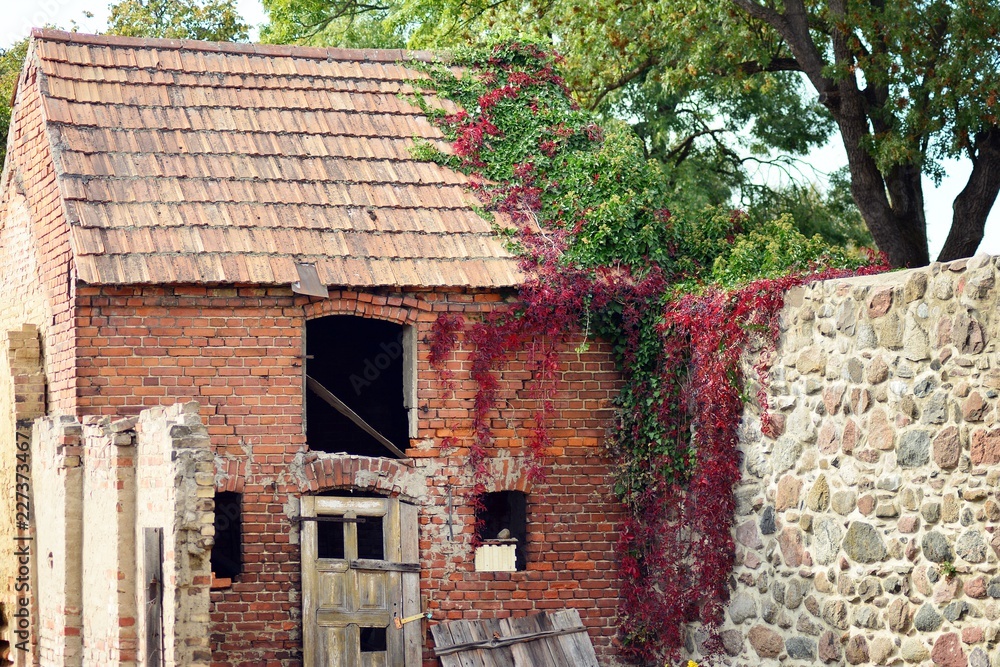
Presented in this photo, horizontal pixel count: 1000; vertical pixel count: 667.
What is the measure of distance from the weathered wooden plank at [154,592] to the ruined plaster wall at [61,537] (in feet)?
5.93

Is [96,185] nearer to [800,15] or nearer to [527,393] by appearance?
[527,393]

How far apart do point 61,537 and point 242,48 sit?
590 cm

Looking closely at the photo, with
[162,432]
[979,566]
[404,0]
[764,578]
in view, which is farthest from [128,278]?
[404,0]

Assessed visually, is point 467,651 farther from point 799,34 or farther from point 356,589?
point 799,34

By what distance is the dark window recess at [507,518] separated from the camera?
12.8 meters

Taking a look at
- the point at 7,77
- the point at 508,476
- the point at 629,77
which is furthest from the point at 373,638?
the point at 7,77

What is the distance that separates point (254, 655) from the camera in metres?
11.9

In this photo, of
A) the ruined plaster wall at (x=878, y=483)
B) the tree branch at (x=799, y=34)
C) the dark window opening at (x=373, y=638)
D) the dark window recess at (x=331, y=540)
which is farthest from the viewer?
the tree branch at (x=799, y=34)

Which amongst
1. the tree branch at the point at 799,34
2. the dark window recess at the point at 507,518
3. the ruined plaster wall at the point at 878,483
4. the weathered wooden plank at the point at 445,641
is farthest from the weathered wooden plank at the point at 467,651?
the tree branch at the point at 799,34

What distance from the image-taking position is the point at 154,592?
966cm

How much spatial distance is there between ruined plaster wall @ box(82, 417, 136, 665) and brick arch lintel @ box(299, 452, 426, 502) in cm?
202

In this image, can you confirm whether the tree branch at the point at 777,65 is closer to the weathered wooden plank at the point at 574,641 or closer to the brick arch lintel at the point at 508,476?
the brick arch lintel at the point at 508,476

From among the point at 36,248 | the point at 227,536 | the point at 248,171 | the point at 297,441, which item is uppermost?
the point at 248,171

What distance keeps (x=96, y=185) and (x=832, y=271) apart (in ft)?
22.3
